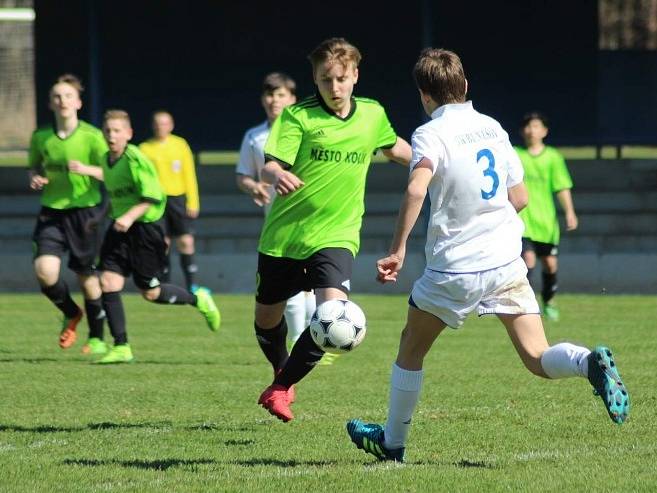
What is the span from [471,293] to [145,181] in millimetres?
4750

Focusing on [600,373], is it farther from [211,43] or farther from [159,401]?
[211,43]

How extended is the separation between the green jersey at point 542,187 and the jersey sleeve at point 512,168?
25.5 feet

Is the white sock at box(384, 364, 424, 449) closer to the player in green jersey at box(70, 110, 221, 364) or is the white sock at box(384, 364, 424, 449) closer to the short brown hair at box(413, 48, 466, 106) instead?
the short brown hair at box(413, 48, 466, 106)

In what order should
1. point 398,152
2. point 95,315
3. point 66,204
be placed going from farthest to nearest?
point 95,315
point 66,204
point 398,152

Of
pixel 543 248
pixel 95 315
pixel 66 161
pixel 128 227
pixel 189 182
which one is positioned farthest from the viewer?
pixel 189 182

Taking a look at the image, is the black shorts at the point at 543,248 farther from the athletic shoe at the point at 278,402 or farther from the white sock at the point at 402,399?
the white sock at the point at 402,399

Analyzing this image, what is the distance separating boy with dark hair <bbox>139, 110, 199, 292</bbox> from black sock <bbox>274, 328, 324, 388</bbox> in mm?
9075

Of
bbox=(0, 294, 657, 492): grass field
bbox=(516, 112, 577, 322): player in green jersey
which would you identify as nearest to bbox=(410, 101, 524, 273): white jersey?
bbox=(0, 294, 657, 492): grass field

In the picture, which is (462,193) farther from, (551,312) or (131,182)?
(551,312)

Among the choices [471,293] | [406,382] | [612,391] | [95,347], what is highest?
[471,293]

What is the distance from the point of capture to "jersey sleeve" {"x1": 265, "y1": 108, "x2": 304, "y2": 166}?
7.02m

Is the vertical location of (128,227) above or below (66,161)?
below

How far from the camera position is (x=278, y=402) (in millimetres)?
6738

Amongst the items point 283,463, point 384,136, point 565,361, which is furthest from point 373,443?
point 384,136
